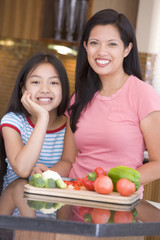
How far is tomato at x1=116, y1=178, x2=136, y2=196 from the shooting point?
1.42m

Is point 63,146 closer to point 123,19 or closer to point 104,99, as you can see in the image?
point 104,99

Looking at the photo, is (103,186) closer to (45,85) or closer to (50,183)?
(50,183)

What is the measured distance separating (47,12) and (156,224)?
354cm

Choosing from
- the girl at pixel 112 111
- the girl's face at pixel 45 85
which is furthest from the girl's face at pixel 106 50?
the girl's face at pixel 45 85

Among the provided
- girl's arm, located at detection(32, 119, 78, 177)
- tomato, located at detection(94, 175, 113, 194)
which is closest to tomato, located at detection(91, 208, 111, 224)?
tomato, located at detection(94, 175, 113, 194)

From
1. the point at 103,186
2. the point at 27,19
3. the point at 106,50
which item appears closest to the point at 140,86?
the point at 106,50

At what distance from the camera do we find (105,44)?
1863mm

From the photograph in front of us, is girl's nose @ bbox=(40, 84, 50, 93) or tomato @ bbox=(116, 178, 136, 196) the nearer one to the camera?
tomato @ bbox=(116, 178, 136, 196)

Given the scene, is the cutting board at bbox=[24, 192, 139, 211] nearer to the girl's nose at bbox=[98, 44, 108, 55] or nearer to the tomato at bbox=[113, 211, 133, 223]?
the tomato at bbox=[113, 211, 133, 223]

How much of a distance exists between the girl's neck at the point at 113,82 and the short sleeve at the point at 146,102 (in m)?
0.13

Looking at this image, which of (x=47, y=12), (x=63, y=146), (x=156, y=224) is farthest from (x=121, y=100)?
(x=47, y=12)

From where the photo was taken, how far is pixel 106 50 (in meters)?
1.85

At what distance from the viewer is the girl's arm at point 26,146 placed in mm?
1854

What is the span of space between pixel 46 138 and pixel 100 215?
92 centimetres
